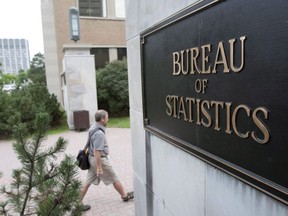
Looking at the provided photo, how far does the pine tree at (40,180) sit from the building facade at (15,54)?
78.2 m

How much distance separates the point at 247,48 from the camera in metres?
1.38

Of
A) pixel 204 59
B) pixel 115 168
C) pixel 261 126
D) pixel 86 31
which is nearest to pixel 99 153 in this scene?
pixel 115 168

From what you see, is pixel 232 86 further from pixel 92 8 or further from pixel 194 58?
pixel 92 8

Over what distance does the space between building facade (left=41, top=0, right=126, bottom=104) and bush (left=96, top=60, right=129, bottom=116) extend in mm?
6496

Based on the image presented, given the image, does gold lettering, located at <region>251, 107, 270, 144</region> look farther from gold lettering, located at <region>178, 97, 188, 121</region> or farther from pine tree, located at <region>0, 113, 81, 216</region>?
pine tree, located at <region>0, 113, 81, 216</region>

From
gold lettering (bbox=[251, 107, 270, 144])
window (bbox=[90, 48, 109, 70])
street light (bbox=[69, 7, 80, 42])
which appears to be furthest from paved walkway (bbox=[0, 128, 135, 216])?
window (bbox=[90, 48, 109, 70])

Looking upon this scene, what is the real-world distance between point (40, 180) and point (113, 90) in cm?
1278

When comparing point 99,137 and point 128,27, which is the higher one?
point 128,27

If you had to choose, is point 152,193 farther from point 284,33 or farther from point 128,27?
point 284,33

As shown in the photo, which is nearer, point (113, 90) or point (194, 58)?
point (194, 58)

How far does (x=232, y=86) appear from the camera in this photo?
1517 mm

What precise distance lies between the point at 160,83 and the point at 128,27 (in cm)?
114

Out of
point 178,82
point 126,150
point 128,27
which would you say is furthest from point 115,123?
point 178,82

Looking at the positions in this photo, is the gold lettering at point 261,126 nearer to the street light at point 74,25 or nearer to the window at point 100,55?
the street light at point 74,25
